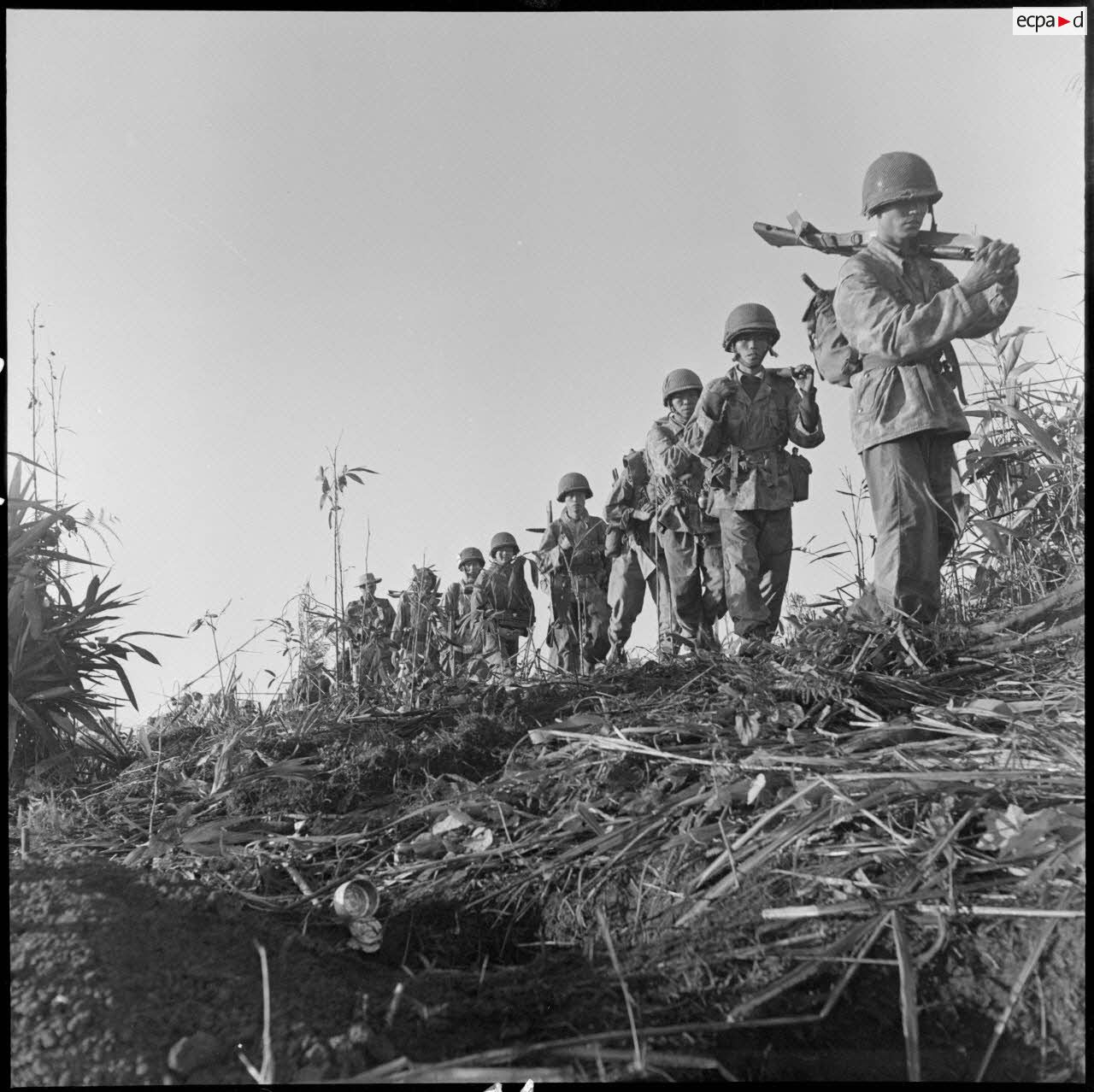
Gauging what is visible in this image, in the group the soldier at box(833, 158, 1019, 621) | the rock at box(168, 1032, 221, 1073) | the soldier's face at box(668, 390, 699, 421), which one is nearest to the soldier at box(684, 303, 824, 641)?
the soldier's face at box(668, 390, 699, 421)

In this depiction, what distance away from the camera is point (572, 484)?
11797 mm

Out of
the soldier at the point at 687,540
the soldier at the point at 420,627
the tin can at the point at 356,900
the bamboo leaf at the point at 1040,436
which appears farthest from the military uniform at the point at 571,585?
the tin can at the point at 356,900

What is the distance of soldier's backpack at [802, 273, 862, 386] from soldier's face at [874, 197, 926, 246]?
36 centimetres

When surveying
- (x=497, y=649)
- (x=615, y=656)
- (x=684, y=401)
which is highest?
(x=684, y=401)

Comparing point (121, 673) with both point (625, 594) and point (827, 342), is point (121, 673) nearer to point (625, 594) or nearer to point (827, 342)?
point (827, 342)

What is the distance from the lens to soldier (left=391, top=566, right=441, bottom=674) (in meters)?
4.85

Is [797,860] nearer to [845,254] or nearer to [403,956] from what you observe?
[403,956]

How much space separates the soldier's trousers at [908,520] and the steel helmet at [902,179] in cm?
100

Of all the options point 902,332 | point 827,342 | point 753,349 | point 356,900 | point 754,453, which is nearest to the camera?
point 356,900

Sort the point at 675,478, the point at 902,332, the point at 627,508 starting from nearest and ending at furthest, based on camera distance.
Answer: the point at 902,332
the point at 675,478
the point at 627,508

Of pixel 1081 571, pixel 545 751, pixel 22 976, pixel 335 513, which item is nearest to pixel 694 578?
pixel 335 513

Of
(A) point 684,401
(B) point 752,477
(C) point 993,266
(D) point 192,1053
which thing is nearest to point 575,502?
(A) point 684,401

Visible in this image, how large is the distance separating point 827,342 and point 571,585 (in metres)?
5.89

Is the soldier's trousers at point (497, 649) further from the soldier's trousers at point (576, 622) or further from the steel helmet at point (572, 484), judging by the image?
the steel helmet at point (572, 484)
